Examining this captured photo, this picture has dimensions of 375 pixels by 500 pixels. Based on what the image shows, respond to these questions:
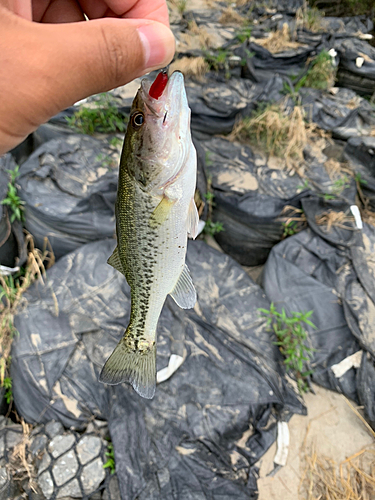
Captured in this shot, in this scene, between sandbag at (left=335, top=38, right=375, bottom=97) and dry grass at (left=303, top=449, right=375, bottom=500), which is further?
sandbag at (left=335, top=38, right=375, bottom=97)

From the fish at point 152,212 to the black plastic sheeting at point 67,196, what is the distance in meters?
1.38

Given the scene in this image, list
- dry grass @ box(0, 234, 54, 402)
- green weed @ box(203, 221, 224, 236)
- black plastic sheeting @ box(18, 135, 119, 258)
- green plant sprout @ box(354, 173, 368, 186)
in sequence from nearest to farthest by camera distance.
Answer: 1. dry grass @ box(0, 234, 54, 402)
2. black plastic sheeting @ box(18, 135, 119, 258)
3. green weed @ box(203, 221, 224, 236)
4. green plant sprout @ box(354, 173, 368, 186)

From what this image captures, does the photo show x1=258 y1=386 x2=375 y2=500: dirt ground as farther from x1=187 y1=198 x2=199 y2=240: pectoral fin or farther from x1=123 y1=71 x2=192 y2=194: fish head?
x1=123 y1=71 x2=192 y2=194: fish head

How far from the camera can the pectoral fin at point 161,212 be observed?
0.98m

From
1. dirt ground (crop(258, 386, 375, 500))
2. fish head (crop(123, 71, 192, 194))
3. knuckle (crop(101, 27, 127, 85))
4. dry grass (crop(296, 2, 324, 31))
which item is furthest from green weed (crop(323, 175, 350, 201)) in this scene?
dry grass (crop(296, 2, 324, 31))

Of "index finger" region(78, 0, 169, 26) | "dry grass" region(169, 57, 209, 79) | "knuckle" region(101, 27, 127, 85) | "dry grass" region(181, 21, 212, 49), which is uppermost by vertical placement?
"index finger" region(78, 0, 169, 26)

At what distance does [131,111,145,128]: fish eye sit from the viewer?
Answer: 0.93 m

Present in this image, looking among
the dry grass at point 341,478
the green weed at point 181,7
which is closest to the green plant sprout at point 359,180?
the dry grass at point 341,478

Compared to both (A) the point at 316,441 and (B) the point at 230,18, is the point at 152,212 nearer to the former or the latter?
→ (A) the point at 316,441

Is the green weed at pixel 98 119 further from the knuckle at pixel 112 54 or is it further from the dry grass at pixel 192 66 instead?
the knuckle at pixel 112 54

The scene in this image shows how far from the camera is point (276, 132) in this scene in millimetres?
3266

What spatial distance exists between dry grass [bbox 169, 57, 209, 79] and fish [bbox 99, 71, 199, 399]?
10.6 ft

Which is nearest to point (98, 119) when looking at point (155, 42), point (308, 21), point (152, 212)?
point (155, 42)

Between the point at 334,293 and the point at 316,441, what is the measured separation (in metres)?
1.04
